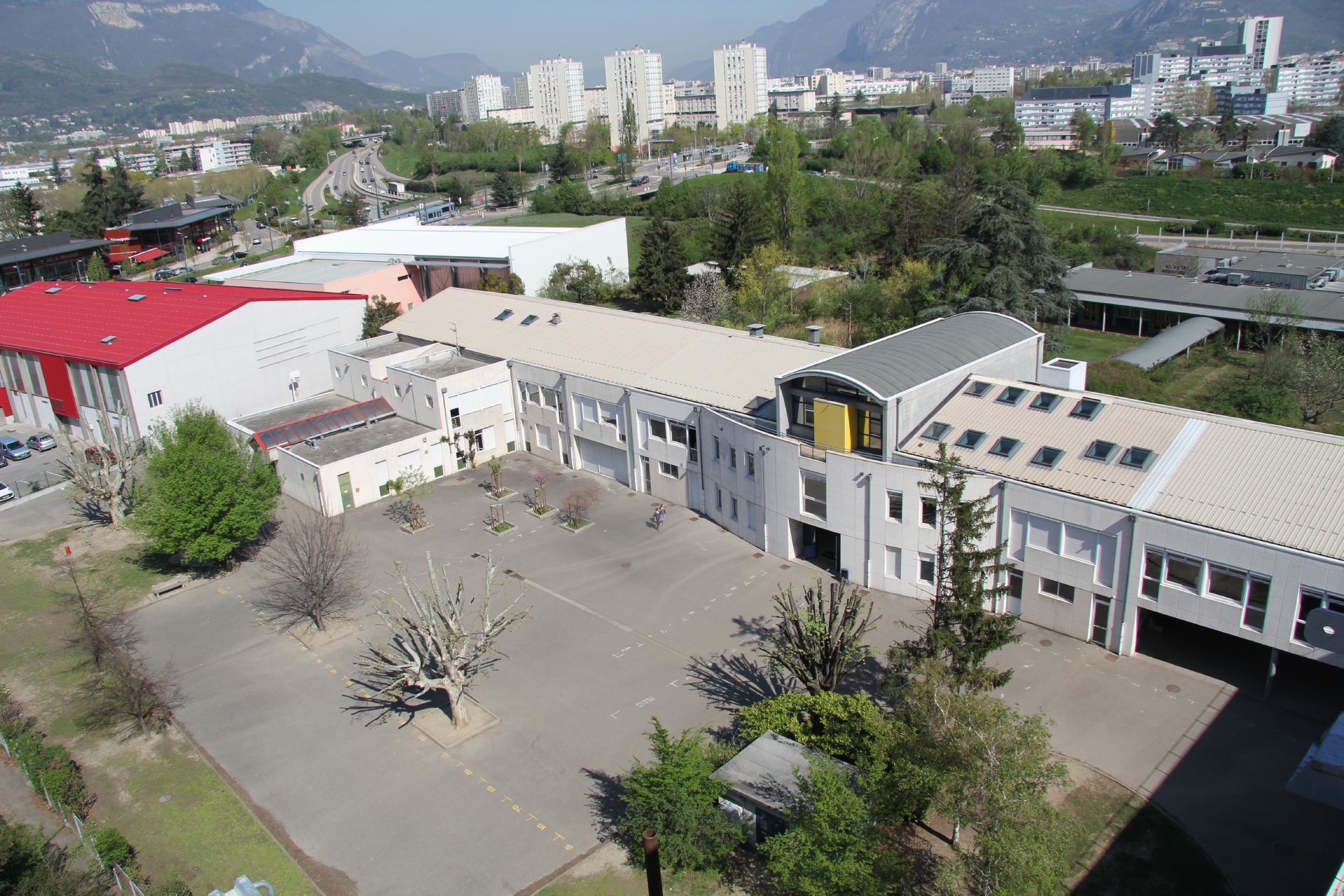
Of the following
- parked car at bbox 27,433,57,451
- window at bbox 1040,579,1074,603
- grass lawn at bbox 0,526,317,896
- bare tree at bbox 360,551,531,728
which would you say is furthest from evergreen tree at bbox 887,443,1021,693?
parked car at bbox 27,433,57,451

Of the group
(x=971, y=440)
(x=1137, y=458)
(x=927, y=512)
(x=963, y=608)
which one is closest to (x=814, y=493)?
(x=927, y=512)

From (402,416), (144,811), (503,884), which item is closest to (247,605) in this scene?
(144,811)

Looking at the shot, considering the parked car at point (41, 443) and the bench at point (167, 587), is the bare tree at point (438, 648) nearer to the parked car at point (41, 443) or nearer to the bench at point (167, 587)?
the bench at point (167, 587)

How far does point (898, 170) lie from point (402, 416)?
79.0m

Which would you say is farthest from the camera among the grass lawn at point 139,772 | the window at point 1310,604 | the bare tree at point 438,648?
the bare tree at point 438,648

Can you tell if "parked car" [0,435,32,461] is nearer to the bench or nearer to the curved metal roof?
the bench

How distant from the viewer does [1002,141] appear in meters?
131

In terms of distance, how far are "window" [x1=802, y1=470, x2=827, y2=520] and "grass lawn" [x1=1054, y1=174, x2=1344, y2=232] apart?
281 ft

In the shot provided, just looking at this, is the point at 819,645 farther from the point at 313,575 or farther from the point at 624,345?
the point at 624,345

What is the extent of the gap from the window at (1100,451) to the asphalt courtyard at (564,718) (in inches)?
196

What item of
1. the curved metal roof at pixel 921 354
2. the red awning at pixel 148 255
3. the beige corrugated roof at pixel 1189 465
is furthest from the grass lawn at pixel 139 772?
the red awning at pixel 148 255

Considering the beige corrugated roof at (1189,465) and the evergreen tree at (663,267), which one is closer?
the beige corrugated roof at (1189,465)

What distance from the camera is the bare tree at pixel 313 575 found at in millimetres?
28141

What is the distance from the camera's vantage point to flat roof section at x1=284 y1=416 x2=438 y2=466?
3741cm
